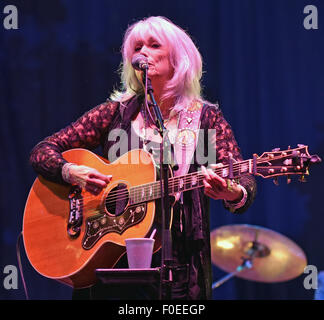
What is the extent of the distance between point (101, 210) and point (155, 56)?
2.84 feet

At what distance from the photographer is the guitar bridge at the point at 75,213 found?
2.63 m

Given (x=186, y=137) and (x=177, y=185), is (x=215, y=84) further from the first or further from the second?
(x=177, y=185)

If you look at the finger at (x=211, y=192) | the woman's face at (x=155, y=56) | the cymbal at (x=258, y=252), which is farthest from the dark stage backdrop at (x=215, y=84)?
the finger at (x=211, y=192)

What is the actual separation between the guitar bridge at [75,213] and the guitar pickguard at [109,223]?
0.06 m

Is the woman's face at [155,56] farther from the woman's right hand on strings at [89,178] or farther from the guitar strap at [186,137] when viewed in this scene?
the woman's right hand on strings at [89,178]

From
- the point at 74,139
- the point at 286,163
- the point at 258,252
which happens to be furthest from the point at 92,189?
the point at 258,252

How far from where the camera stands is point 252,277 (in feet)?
12.7

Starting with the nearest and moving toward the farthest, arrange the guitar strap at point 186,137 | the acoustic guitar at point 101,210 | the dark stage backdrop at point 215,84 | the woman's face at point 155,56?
the acoustic guitar at point 101,210, the guitar strap at point 186,137, the woman's face at point 155,56, the dark stage backdrop at point 215,84

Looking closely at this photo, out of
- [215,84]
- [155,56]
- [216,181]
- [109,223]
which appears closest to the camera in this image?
[216,181]

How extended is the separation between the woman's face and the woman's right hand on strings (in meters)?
0.60

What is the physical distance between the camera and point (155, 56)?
2719 mm
